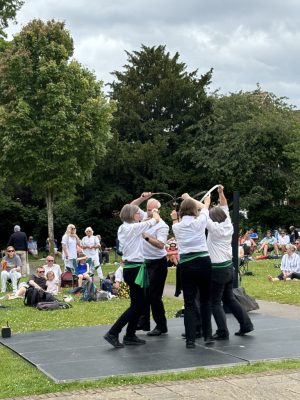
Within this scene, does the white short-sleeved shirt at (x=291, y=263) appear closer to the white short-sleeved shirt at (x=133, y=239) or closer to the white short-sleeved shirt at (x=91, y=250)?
the white short-sleeved shirt at (x=91, y=250)

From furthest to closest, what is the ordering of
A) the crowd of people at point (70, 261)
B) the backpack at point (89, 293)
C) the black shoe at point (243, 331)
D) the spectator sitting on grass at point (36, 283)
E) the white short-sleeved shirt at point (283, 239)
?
the white short-sleeved shirt at point (283, 239) < the crowd of people at point (70, 261) < the spectator sitting on grass at point (36, 283) < the backpack at point (89, 293) < the black shoe at point (243, 331)

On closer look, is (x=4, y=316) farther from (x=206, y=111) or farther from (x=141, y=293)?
(x=206, y=111)

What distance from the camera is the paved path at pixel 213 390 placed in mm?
6551

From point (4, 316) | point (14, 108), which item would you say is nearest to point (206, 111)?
point (14, 108)

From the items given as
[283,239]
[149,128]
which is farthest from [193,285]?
[149,128]

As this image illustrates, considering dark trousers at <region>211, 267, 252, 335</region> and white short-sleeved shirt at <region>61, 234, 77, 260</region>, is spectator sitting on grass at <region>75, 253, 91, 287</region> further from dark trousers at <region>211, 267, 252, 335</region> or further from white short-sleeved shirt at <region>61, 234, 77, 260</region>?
dark trousers at <region>211, 267, 252, 335</region>

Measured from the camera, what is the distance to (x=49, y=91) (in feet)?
91.2

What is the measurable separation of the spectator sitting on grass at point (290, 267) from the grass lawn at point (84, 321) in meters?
0.53

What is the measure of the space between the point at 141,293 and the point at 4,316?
4933mm

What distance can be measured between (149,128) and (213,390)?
38917mm

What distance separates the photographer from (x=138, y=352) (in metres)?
8.72

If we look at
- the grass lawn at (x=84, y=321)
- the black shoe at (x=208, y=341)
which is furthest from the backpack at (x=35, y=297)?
the black shoe at (x=208, y=341)

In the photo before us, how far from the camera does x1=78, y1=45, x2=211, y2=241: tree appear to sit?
143ft

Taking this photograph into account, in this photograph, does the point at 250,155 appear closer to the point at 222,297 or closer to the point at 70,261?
the point at 70,261
